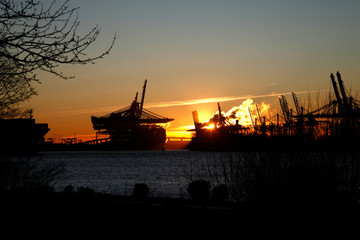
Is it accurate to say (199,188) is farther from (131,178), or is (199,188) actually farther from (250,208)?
(131,178)

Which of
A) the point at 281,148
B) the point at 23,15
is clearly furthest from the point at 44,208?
the point at 281,148

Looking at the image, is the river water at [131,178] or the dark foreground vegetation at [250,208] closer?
the dark foreground vegetation at [250,208]

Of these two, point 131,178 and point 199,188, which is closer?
point 199,188

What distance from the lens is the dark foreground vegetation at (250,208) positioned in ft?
17.8

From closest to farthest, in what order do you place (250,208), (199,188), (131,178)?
(250,208)
(199,188)
(131,178)

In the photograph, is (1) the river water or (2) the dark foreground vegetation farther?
(1) the river water

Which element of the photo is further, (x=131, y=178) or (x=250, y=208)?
(x=131, y=178)

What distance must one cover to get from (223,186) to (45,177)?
3.82 m

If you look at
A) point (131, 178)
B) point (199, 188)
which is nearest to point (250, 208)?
point (199, 188)

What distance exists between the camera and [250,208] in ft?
19.2

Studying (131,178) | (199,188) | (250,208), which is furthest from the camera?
(131,178)

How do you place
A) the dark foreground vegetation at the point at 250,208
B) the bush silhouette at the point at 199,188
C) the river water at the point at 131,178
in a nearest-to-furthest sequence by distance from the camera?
the dark foreground vegetation at the point at 250,208, the bush silhouette at the point at 199,188, the river water at the point at 131,178

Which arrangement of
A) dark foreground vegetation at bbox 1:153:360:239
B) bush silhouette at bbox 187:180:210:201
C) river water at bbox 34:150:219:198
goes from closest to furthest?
dark foreground vegetation at bbox 1:153:360:239
bush silhouette at bbox 187:180:210:201
river water at bbox 34:150:219:198

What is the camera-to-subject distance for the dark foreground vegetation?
5.43 meters
